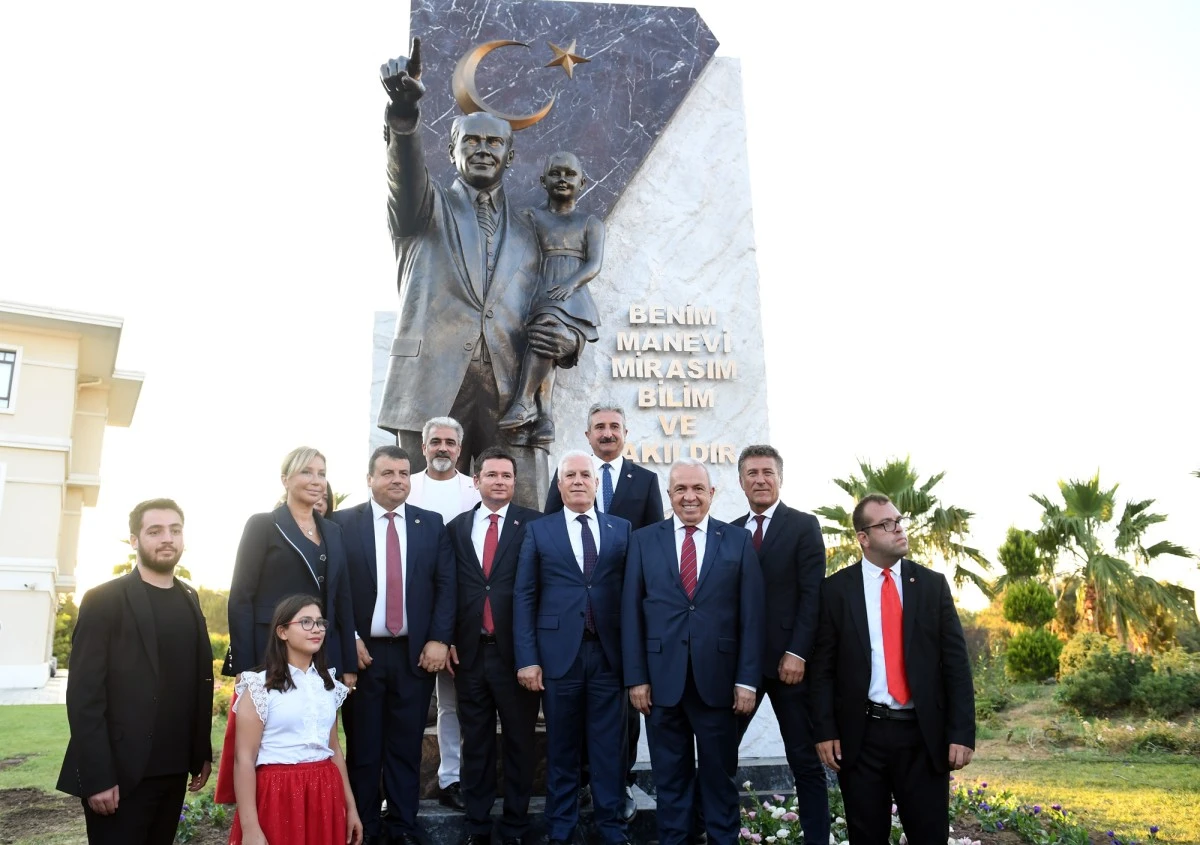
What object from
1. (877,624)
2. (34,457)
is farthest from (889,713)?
(34,457)

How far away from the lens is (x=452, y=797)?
14.3ft

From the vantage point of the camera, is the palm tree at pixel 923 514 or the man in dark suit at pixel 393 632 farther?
the palm tree at pixel 923 514

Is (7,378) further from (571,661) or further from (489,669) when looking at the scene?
(571,661)

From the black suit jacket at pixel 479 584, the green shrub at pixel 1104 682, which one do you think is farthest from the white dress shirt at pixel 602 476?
the green shrub at pixel 1104 682

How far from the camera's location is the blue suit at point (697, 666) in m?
3.81

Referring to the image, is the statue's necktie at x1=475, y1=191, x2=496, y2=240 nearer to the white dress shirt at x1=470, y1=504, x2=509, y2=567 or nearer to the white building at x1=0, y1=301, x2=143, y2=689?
the white dress shirt at x1=470, y1=504, x2=509, y2=567

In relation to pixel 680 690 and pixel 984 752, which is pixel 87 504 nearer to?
pixel 984 752

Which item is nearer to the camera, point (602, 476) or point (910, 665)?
point (910, 665)

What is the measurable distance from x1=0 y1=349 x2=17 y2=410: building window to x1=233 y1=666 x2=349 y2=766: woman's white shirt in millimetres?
17685

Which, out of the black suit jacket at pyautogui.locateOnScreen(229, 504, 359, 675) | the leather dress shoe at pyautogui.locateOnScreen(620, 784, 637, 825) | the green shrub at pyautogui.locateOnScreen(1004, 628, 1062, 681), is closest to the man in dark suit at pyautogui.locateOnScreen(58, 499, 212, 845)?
the black suit jacket at pyautogui.locateOnScreen(229, 504, 359, 675)

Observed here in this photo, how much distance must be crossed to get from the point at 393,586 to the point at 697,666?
1344 millimetres

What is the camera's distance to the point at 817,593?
13.0 feet

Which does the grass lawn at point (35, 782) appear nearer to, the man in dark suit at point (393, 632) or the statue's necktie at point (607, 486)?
the man in dark suit at point (393, 632)

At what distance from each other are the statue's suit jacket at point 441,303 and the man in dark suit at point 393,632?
1.01 meters
